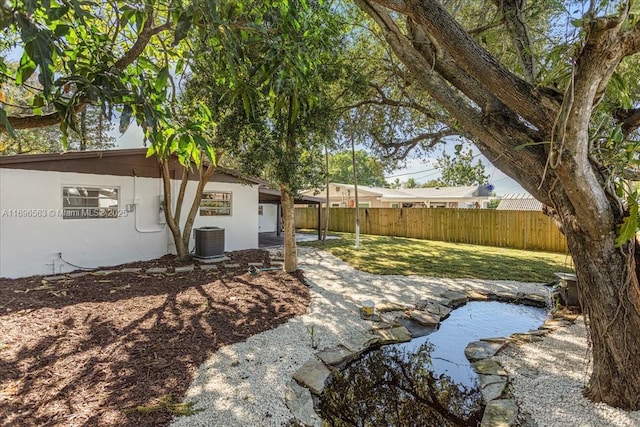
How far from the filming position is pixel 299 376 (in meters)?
3.21

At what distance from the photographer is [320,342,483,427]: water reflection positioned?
2818 mm

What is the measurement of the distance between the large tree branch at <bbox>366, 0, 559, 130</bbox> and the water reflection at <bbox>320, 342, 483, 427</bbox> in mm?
2574

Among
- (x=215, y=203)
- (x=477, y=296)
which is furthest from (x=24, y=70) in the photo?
(x=215, y=203)

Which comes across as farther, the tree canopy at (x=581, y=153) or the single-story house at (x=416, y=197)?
the single-story house at (x=416, y=197)

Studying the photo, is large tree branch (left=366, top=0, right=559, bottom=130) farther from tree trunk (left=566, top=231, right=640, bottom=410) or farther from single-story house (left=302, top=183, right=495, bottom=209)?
single-story house (left=302, top=183, right=495, bottom=209)

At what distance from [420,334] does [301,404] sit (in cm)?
242

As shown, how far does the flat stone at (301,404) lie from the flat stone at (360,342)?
1063 millimetres

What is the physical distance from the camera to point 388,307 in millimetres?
5457

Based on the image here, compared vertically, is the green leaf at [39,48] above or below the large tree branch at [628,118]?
below

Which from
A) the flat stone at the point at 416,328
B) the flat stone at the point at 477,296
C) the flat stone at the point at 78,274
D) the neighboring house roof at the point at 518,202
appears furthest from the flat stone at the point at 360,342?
the neighboring house roof at the point at 518,202

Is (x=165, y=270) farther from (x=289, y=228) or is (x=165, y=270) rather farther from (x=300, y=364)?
(x=300, y=364)

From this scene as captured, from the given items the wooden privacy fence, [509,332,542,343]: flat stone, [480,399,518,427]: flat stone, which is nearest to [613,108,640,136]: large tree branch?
[509,332,542,343]: flat stone

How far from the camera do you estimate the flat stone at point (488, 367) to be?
3395 millimetres

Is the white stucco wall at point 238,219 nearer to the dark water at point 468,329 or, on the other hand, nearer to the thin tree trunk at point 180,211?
the thin tree trunk at point 180,211
